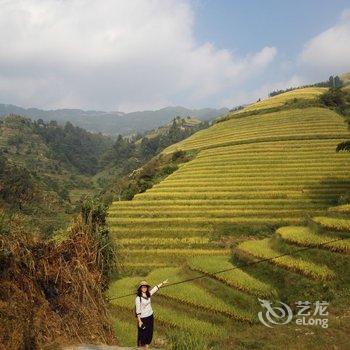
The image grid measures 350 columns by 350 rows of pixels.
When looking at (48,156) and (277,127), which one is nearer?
(277,127)

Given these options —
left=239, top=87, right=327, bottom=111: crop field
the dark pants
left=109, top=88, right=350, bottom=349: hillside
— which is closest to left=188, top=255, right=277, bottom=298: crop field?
left=109, top=88, right=350, bottom=349: hillside

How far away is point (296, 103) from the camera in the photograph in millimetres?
63562

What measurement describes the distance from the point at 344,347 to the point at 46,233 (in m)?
6.77

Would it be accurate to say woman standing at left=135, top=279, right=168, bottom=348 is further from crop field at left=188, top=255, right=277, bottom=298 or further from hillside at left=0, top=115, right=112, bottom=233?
hillside at left=0, top=115, right=112, bottom=233

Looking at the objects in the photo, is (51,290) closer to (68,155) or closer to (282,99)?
(282,99)

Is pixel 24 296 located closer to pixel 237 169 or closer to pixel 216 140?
pixel 237 169

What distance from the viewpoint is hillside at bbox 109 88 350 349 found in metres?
14.8

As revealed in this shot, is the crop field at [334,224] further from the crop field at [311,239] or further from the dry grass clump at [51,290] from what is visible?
the dry grass clump at [51,290]

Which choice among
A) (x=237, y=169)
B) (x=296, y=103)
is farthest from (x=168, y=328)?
(x=296, y=103)

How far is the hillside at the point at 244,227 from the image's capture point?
14797 millimetres

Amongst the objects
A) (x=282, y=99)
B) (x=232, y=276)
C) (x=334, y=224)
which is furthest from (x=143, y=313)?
(x=282, y=99)

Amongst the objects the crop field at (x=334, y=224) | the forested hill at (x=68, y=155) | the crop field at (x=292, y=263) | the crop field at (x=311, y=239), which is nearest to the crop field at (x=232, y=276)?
the crop field at (x=292, y=263)

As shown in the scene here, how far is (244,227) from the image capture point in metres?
27.1

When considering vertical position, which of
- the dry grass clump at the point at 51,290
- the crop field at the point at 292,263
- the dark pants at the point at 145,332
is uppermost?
the dry grass clump at the point at 51,290
